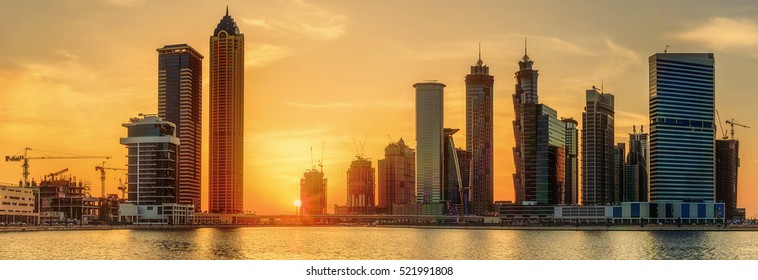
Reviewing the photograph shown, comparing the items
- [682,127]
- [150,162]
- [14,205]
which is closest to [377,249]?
[682,127]

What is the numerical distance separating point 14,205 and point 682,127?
446 feet

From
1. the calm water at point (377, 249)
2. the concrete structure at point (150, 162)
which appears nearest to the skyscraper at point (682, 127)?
the calm water at point (377, 249)

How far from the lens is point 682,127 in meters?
173

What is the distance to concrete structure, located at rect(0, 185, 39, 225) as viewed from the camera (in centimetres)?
A: 18588

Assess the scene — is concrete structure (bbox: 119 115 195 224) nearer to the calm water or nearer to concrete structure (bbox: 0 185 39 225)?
concrete structure (bbox: 0 185 39 225)

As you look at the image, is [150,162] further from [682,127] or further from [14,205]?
[682,127]

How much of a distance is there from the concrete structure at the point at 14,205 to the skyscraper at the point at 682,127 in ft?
419

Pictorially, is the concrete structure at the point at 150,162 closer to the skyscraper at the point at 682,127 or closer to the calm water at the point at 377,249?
the calm water at the point at 377,249

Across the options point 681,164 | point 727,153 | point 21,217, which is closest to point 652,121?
point 681,164

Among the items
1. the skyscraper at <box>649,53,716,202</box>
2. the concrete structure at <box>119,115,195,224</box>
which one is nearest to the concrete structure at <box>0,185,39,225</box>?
the concrete structure at <box>119,115,195,224</box>

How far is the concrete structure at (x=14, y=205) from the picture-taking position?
186 m

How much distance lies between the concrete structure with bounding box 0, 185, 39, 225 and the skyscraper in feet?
419
